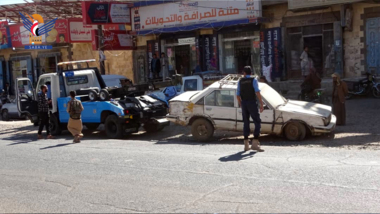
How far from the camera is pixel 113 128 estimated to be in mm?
15711

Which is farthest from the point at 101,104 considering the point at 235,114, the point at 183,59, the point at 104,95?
the point at 183,59

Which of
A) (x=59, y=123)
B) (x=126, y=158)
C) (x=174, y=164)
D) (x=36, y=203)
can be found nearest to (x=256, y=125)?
(x=174, y=164)

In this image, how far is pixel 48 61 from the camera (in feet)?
115

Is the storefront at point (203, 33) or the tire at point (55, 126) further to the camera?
the storefront at point (203, 33)

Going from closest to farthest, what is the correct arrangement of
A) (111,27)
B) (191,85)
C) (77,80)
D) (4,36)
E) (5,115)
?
(191,85) < (77,80) < (5,115) < (111,27) < (4,36)

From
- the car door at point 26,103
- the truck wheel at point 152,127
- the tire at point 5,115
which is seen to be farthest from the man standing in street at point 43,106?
the tire at point 5,115

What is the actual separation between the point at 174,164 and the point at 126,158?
156cm

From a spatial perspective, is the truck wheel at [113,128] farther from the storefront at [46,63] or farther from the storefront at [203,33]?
the storefront at [46,63]

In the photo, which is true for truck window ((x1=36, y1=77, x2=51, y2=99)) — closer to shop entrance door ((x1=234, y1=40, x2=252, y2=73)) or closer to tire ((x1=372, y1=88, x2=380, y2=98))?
shop entrance door ((x1=234, y1=40, x2=252, y2=73))

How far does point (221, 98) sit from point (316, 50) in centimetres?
1006

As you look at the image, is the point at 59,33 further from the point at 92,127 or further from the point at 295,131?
the point at 295,131

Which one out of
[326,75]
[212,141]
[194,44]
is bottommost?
[212,141]

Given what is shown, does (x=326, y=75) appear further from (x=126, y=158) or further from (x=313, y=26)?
(x=126, y=158)

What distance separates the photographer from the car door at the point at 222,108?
1307cm
